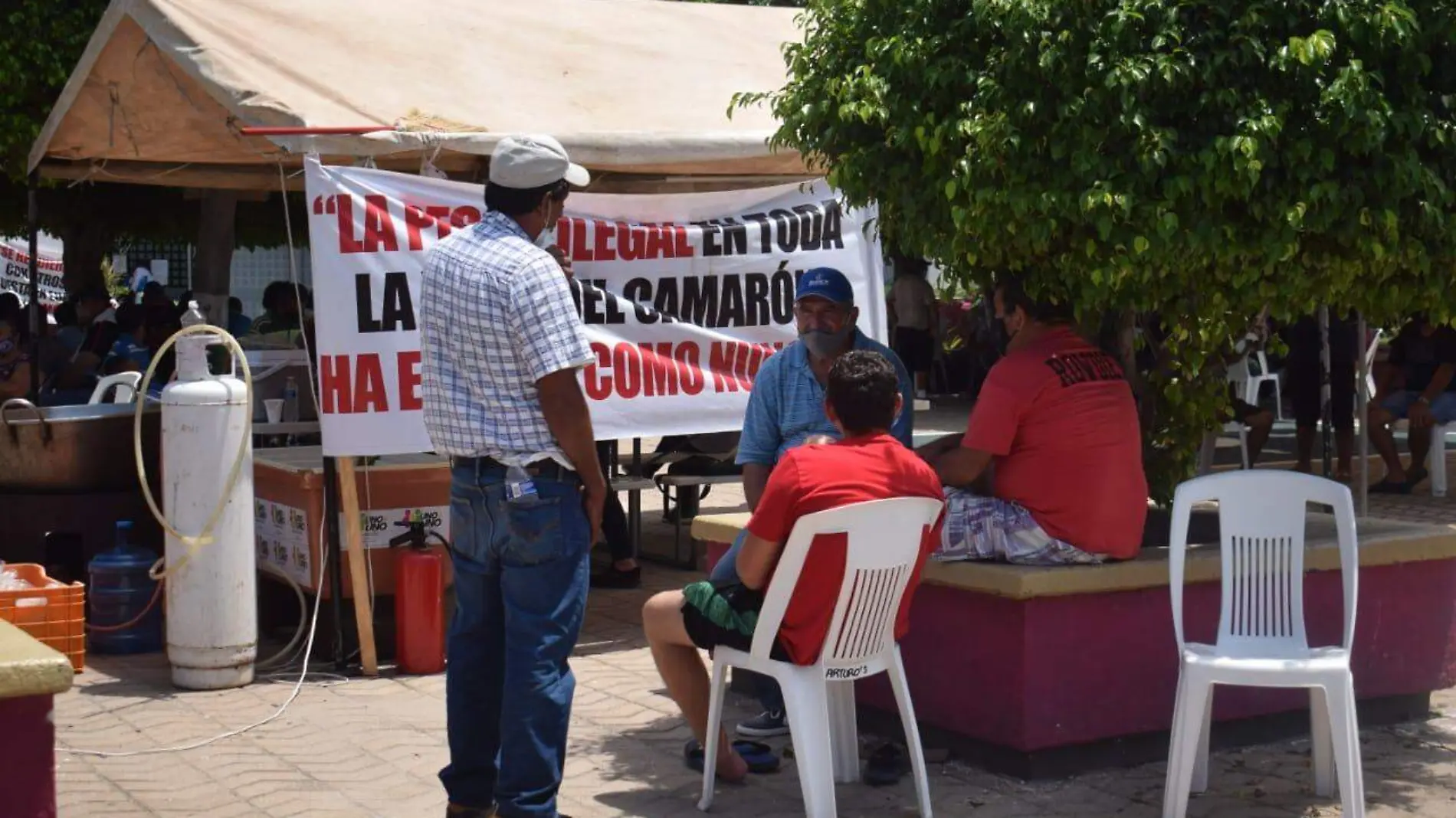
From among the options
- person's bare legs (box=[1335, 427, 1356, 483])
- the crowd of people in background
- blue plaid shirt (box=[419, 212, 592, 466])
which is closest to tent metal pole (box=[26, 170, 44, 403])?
the crowd of people in background

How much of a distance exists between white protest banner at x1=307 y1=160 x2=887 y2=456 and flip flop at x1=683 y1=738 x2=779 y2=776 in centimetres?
205

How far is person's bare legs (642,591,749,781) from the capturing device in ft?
16.9

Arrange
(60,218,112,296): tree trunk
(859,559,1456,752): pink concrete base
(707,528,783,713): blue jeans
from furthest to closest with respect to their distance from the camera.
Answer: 1. (60,218,112,296): tree trunk
2. (859,559,1456,752): pink concrete base
3. (707,528,783,713): blue jeans

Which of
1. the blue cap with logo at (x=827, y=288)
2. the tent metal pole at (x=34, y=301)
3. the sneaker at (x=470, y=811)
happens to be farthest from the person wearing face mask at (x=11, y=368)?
the sneaker at (x=470, y=811)

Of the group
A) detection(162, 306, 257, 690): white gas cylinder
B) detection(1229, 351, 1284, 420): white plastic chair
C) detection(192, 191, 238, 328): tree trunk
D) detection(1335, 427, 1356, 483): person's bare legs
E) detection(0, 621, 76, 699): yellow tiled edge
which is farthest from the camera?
detection(1229, 351, 1284, 420): white plastic chair

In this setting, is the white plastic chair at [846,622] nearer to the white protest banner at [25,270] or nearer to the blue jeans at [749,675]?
the blue jeans at [749,675]

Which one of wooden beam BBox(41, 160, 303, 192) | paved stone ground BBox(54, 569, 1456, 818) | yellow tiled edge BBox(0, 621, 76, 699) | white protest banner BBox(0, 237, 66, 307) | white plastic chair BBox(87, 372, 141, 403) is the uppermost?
white protest banner BBox(0, 237, 66, 307)

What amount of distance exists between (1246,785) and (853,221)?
12.5 ft

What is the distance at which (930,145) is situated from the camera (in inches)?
200

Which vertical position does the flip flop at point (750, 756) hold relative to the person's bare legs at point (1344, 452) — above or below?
below

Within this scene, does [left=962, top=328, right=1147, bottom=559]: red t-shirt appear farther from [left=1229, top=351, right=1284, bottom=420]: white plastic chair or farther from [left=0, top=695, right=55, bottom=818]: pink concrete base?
[left=1229, top=351, right=1284, bottom=420]: white plastic chair

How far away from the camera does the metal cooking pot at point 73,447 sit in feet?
25.3

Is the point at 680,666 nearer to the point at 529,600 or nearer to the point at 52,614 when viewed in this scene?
the point at 529,600

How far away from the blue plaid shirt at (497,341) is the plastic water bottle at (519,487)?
31 millimetres
